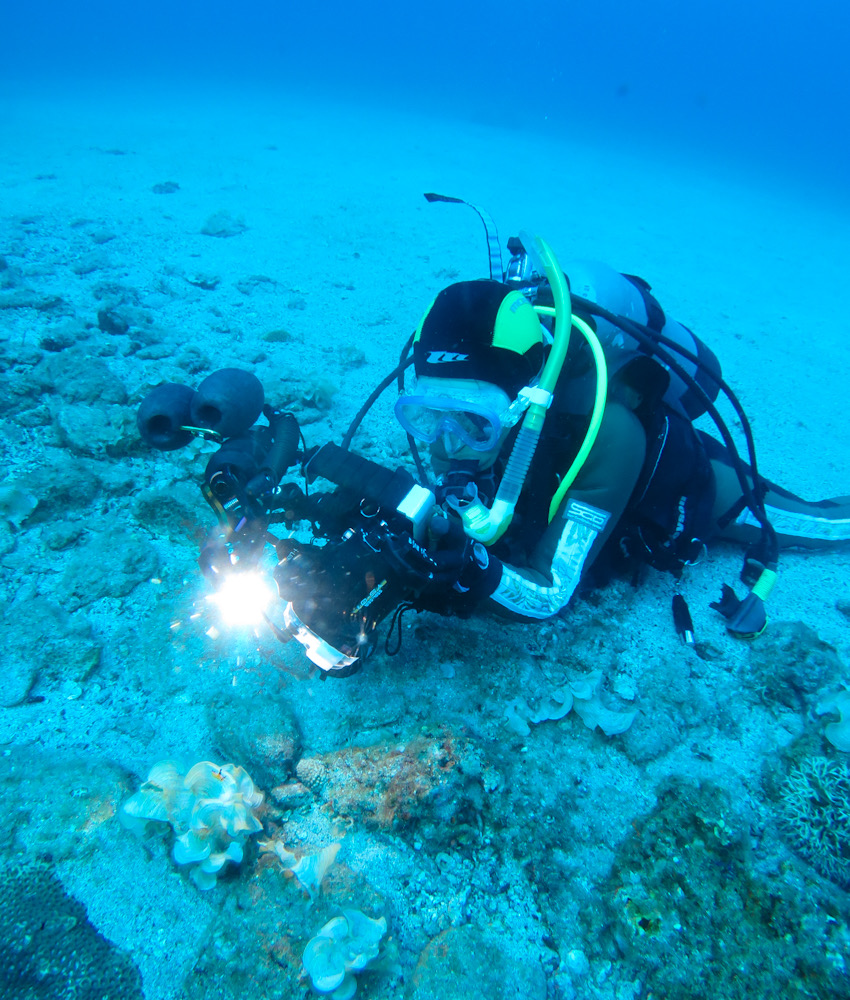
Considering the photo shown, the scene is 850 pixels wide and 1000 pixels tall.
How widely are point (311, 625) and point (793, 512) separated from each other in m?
3.46

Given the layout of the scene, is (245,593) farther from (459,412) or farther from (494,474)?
(494,474)

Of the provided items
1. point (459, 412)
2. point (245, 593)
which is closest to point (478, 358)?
→ point (459, 412)

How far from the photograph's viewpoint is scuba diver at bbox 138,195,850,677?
1.92 meters

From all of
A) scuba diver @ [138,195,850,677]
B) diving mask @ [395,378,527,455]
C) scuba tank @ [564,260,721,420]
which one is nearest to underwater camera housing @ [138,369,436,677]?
scuba diver @ [138,195,850,677]

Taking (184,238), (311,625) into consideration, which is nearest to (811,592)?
(311,625)

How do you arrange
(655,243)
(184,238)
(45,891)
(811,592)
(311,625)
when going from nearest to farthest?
(45,891) → (311,625) → (811,592) → (184,238) → (655,243)

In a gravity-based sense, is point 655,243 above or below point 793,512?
above

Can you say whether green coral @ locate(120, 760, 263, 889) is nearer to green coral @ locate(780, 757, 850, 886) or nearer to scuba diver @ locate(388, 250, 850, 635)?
scuba diver @ locate(388, 250, 850, 635)

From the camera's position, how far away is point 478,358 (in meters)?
2.21

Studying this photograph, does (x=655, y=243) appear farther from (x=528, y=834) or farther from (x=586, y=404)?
(x=528, y=834)

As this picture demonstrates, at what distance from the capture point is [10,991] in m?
1.46

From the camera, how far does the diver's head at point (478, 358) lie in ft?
7.19

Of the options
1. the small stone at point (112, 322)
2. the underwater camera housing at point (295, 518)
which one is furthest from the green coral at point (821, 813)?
the small stone at point (112, 322)

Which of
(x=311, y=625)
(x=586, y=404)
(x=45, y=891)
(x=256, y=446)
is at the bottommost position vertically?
(x=45, y=891)
